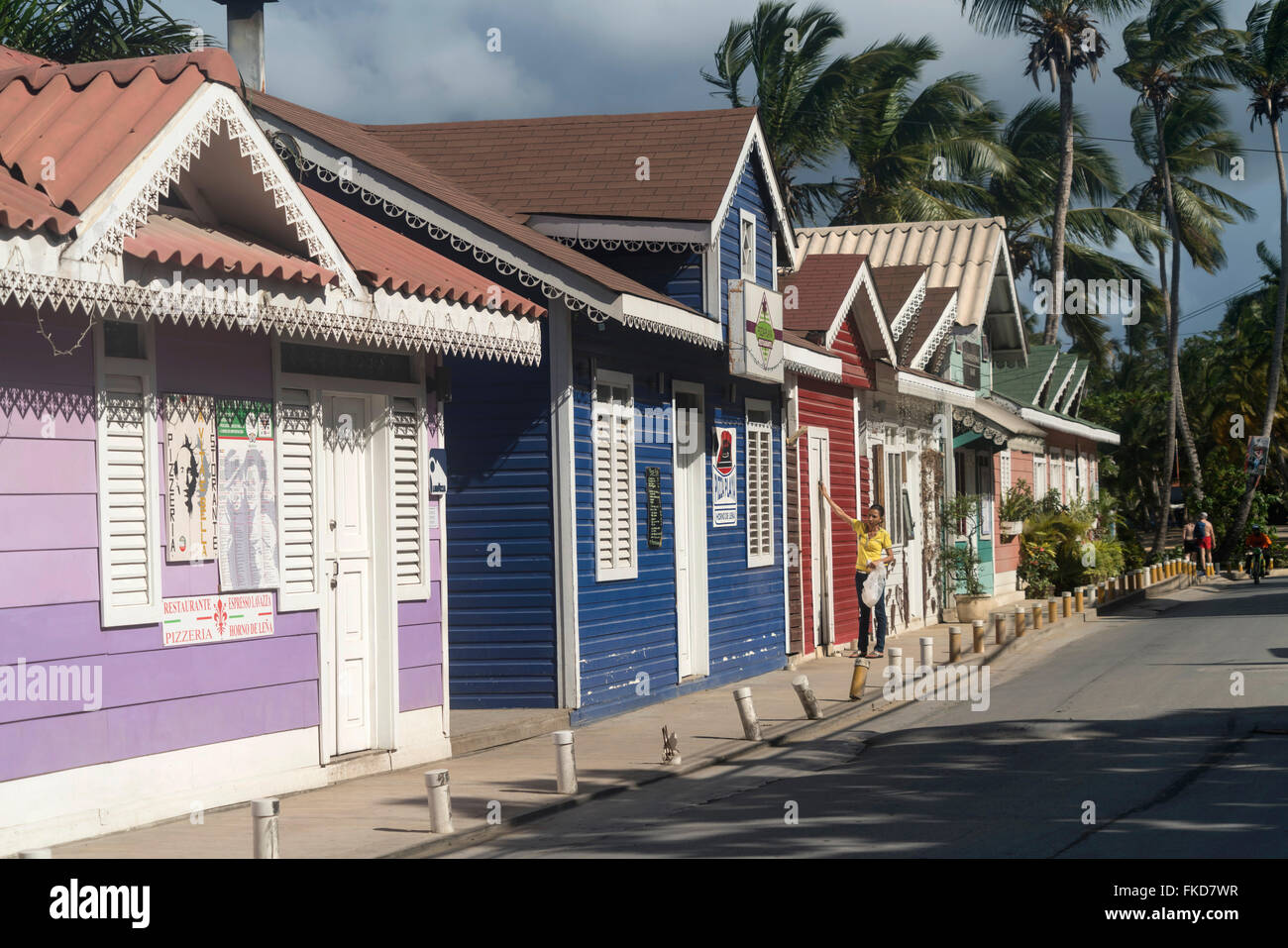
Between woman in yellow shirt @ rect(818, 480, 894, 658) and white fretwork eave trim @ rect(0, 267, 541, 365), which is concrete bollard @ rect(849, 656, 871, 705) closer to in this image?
woman in yellow shirt @ rect(818, 480, 894, 658)

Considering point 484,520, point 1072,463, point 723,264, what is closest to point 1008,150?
point 1072,463

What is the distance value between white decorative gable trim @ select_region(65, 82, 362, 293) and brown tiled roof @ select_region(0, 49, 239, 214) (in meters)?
0.07

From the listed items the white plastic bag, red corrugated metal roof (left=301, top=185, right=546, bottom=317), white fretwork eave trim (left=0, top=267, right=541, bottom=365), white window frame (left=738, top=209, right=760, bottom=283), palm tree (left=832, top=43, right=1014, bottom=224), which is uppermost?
palm tree (left=832, top=43, right=1014, bottom=224)

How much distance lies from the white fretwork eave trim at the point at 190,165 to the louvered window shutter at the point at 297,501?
1.21 metres

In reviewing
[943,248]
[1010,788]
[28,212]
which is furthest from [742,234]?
[943,248]

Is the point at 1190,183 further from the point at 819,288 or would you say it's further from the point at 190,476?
the point at 190,476

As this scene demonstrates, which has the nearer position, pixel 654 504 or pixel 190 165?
pixel 190 165

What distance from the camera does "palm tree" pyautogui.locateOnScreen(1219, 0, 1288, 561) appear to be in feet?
121

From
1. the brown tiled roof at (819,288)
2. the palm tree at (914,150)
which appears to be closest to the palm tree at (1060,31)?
the palm tree at (914,150)

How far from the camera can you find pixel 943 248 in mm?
32125

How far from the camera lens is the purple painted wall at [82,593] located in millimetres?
8688

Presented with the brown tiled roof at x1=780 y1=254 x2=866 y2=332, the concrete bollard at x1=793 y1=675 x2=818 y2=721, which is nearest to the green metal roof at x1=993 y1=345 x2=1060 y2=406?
the brown tiled roof at x1=780 y1=254 x2=866 y2=332

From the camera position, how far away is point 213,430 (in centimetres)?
1022

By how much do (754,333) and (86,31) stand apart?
1088 centimetres
